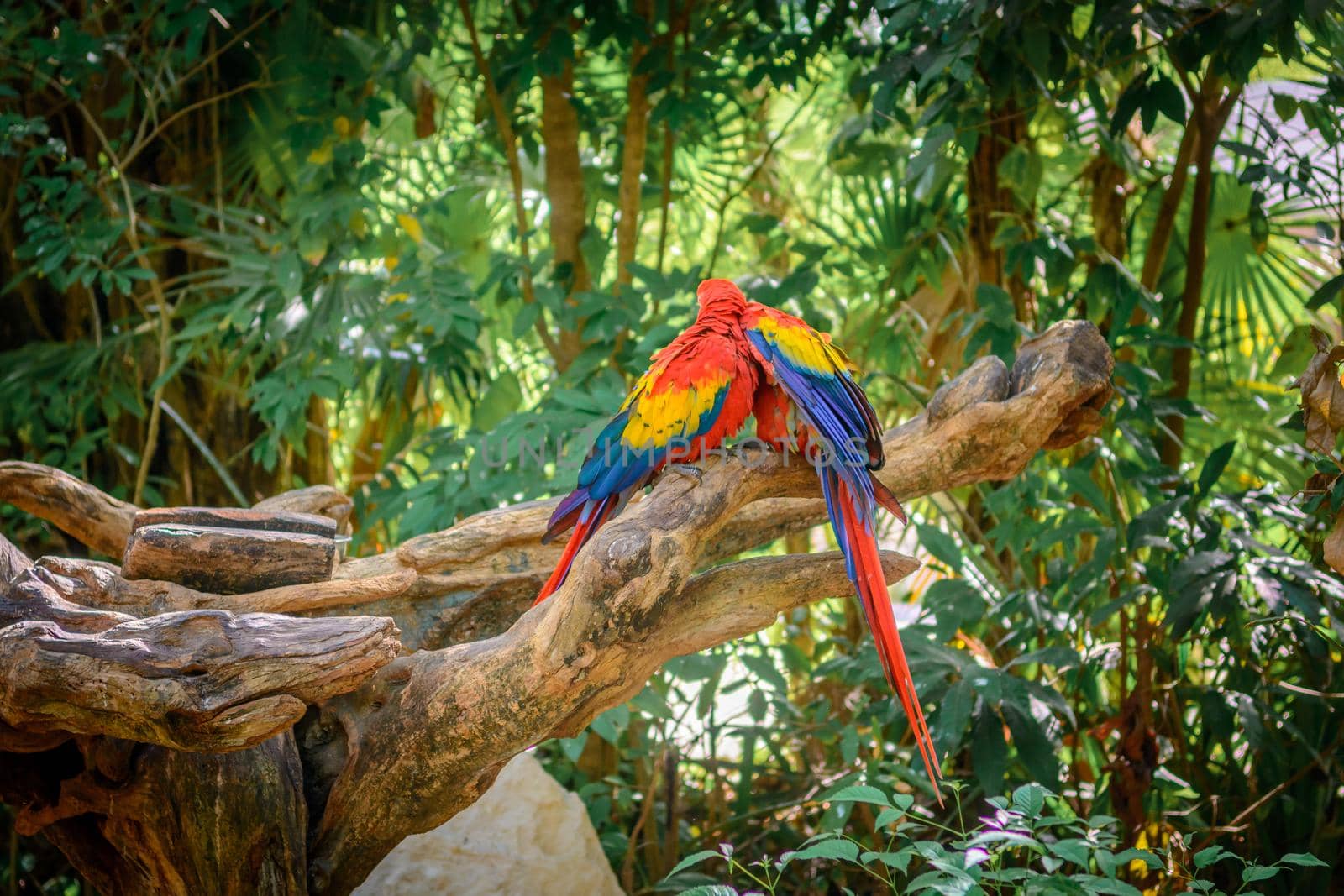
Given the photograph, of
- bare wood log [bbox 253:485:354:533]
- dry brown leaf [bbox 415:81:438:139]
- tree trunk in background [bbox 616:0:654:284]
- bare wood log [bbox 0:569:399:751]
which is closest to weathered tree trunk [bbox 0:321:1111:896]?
bare wood log [bbox 0:569:399:751]

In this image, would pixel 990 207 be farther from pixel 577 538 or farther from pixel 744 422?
pixel 577 538

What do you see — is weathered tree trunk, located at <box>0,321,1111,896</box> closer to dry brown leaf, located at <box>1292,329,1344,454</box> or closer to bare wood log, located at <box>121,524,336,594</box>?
bare wood log, located at <box>121,524,336,594</box>

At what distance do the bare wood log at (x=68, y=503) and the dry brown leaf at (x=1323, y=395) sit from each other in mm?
1751

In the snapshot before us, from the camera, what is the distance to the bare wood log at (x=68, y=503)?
159cm

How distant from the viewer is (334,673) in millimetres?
1137

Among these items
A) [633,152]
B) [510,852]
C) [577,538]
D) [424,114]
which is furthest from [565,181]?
[510,852]

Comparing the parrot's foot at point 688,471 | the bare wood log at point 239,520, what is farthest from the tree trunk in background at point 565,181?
the parrot's foot at point 688,471

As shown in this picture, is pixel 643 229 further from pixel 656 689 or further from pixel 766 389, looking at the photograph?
pixel 766 389

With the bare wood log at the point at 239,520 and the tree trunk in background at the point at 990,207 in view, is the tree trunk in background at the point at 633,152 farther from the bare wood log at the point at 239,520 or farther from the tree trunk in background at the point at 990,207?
the bare wood log at the point at 239,520

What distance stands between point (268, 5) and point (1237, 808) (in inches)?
122

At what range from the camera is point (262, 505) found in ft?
5.74

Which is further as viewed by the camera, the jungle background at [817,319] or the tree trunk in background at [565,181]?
the tree trunk in background at [565,181]

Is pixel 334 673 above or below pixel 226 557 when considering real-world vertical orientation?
below

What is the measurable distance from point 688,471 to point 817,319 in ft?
3.75
